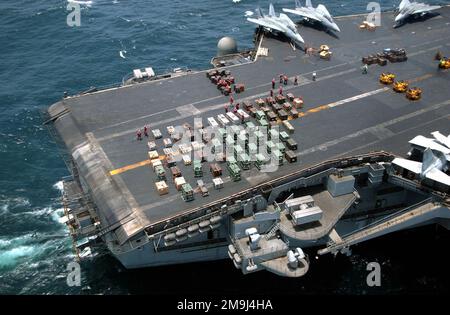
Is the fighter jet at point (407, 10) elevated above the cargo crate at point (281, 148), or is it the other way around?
the fighter jet at point (407, 10)

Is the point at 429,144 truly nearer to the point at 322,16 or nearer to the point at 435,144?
the point at 435,144

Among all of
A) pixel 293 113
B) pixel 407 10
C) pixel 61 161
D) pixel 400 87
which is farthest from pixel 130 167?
pixel 407 10

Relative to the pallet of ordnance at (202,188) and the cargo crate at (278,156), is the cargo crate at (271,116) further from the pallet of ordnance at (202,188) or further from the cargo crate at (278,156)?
the pallet of ordnance at (202,188)

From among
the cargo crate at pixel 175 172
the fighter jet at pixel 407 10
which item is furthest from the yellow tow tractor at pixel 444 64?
the cargo crate at pixel 175 172

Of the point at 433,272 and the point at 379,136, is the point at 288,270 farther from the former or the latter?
the point at 379,136

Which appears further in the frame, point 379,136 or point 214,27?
point 214,27

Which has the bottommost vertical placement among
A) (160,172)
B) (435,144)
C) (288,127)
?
(435,144)
